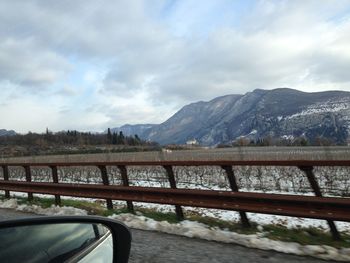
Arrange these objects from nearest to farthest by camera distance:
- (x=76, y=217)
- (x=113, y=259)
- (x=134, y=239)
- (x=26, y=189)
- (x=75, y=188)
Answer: (x=76, y=217) → (x=113, y=259) → (x=134, y=239) → (x=75, y=188) → (x=26, y=189)

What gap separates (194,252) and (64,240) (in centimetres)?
421

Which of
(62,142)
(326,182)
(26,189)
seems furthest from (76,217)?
(62,142)

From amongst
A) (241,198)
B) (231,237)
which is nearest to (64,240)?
(231,237)

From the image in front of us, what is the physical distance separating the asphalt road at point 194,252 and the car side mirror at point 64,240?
10.3 ft

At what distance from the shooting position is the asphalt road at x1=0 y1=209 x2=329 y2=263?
584 cm

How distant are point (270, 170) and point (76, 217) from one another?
65.1 feet

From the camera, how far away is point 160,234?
7641mm

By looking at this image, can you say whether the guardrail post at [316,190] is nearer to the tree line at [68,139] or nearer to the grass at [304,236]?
the grass at [304,236]

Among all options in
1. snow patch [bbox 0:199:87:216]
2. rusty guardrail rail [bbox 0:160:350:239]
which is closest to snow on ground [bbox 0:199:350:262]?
rusty guardrail rail [bbox 0:160:350:239]

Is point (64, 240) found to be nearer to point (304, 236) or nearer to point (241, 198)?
point (241, 198)

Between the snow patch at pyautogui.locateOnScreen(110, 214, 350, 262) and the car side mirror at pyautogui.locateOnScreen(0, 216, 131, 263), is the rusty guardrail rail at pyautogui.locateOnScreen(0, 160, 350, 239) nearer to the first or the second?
the snow patch at pyautogui.locateOnScreen(110, 214, 350, 262)

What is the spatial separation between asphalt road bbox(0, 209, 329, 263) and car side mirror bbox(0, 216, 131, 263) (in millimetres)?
3152

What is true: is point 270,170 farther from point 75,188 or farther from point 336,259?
point 336,259

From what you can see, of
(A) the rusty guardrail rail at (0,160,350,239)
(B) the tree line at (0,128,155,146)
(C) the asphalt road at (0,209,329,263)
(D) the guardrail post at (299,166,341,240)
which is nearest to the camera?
(C) the asphalt road at (0,209,329,263)
